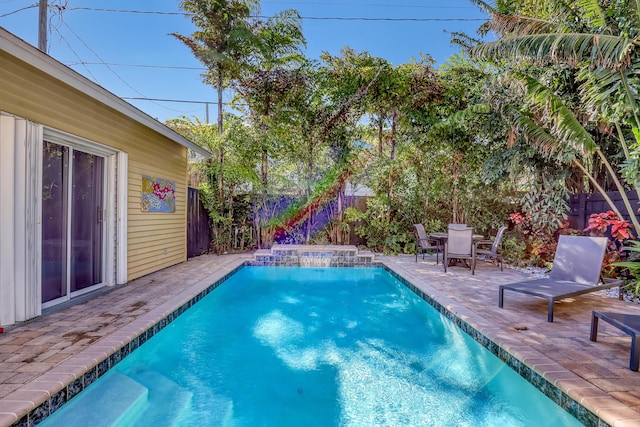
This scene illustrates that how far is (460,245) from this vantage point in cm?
722

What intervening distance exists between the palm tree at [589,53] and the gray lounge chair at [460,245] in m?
2.46

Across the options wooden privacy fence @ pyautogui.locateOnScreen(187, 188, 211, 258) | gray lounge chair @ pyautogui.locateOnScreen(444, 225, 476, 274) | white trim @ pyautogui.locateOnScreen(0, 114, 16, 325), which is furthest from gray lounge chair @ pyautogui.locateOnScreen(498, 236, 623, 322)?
wooden privacy fence @ pyautogui.locateOnScreen(187, 188, 211, 258)

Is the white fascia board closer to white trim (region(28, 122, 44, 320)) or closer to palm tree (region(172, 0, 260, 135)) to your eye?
white trim (region(28, 122, 44, 320))

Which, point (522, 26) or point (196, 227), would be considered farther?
point (196, 227)

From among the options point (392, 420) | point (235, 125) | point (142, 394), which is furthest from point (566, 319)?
point (235, 125)

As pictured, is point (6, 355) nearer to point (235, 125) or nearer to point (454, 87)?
point (235, 125)

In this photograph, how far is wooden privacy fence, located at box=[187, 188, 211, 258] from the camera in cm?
917

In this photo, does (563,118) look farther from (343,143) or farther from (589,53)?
(343,143)

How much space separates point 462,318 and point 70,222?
5393 mm

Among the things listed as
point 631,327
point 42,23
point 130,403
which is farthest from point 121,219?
point 631,327

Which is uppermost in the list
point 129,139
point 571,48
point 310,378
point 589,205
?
point 571,48

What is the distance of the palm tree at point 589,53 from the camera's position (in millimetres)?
4895

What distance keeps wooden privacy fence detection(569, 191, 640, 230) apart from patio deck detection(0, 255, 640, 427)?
2.15 meters

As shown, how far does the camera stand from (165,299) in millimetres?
4914
